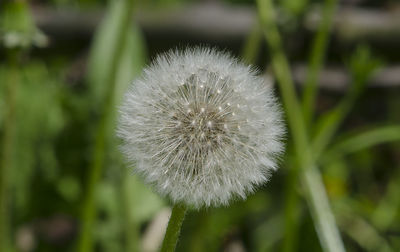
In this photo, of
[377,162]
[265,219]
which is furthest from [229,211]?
[377,162]

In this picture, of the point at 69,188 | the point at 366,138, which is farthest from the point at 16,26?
the point at 366,138

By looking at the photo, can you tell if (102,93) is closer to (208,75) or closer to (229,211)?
(229,211)

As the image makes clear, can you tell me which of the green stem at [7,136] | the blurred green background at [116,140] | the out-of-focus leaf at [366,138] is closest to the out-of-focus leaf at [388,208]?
the blurred green background at [116,140]

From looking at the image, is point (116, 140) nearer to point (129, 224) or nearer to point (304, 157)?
point (129, 224)

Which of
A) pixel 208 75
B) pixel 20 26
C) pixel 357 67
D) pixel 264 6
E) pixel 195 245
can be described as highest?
pixel 264 6

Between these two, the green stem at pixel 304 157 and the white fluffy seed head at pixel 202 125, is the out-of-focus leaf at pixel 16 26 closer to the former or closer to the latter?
the white fluffy seed head at pixel 202 125
